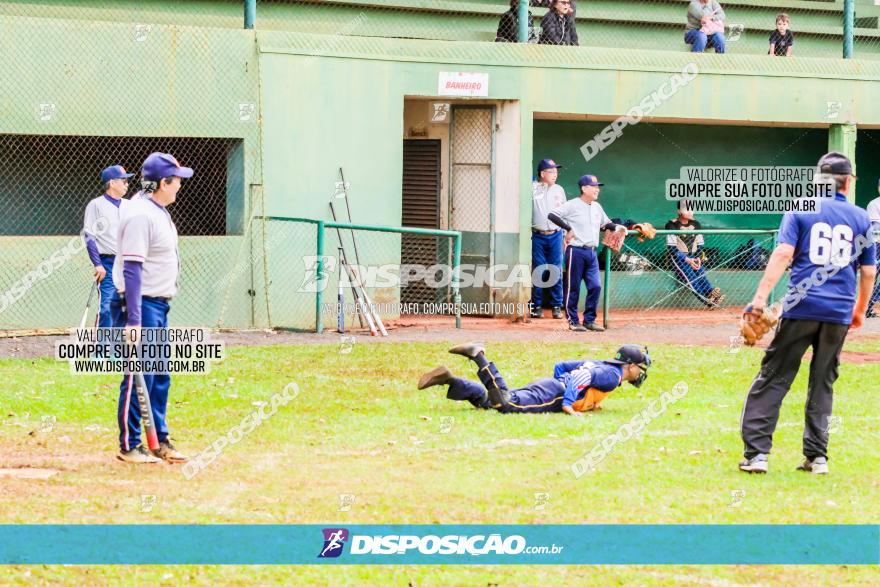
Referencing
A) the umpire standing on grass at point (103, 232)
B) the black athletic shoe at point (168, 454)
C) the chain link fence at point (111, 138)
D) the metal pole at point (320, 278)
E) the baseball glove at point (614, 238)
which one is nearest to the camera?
the black athletic shoe at point (168, 454)

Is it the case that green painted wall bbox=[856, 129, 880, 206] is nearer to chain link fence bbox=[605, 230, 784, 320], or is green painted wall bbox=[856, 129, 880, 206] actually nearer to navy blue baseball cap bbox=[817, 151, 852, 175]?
chain link fence bbox=[605, 230, 784, 320]

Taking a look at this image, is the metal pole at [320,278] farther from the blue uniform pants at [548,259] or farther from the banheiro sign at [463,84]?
the blue uniform pants at [548,259]

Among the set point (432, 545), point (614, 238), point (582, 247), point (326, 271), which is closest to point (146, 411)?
point (432, 545)

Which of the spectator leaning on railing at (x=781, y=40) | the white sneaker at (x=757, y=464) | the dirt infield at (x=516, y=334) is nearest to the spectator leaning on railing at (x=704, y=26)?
the spectator leaning on railing at (x=781, y=40)

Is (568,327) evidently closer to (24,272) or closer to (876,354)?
(876,354)

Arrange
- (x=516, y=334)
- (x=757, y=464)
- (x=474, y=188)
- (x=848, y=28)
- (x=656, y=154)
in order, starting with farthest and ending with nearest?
(x=656, y=154) < (x=848, y=28) < (x=474, y=188) < (x=516, y=334) < (x=757, y=464)

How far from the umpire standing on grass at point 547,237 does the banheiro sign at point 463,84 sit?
144 cm

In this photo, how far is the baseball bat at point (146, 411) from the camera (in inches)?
348

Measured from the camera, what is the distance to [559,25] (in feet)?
62.8

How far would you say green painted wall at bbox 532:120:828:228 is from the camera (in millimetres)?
21844

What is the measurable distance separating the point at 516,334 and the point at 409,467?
25.6 feet

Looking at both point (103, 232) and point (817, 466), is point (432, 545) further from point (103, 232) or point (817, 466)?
point (103, 232)

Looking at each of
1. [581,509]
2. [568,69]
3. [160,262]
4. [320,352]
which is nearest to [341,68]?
[568,69]

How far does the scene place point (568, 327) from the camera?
17.5 m
